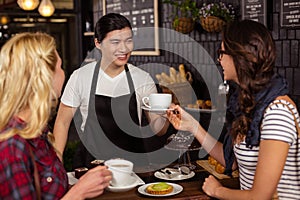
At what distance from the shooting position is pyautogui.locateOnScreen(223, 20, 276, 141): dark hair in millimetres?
1735

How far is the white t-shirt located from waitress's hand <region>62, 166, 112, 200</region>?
3.60 ft

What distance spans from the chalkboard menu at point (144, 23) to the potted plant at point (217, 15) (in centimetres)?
148

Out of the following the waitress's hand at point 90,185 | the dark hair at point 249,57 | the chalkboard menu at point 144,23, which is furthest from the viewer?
the chalkboard menu at point 144,23

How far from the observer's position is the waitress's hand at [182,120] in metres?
2.21

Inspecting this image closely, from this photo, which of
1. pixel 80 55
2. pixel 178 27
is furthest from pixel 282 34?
pixel 80 55

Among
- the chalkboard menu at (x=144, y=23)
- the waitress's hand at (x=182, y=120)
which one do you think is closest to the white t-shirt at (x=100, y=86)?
the waitress's hand at (x=182, y=120)

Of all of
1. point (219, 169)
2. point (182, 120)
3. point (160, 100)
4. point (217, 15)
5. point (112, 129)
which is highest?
point (217, 15)

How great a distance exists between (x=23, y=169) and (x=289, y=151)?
100 centimetres

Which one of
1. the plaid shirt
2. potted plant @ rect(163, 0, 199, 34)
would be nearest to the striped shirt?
the plaid shirt

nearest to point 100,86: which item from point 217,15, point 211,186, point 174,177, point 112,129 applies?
point 112,129

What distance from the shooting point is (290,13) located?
125 inches

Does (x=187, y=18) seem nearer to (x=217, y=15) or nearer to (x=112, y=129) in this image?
(x=217, y=15)

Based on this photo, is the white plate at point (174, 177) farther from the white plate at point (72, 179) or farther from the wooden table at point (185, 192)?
the white plate at point (72, 179)

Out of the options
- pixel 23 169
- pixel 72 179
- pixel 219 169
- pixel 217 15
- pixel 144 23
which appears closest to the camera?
pixel 23 169
